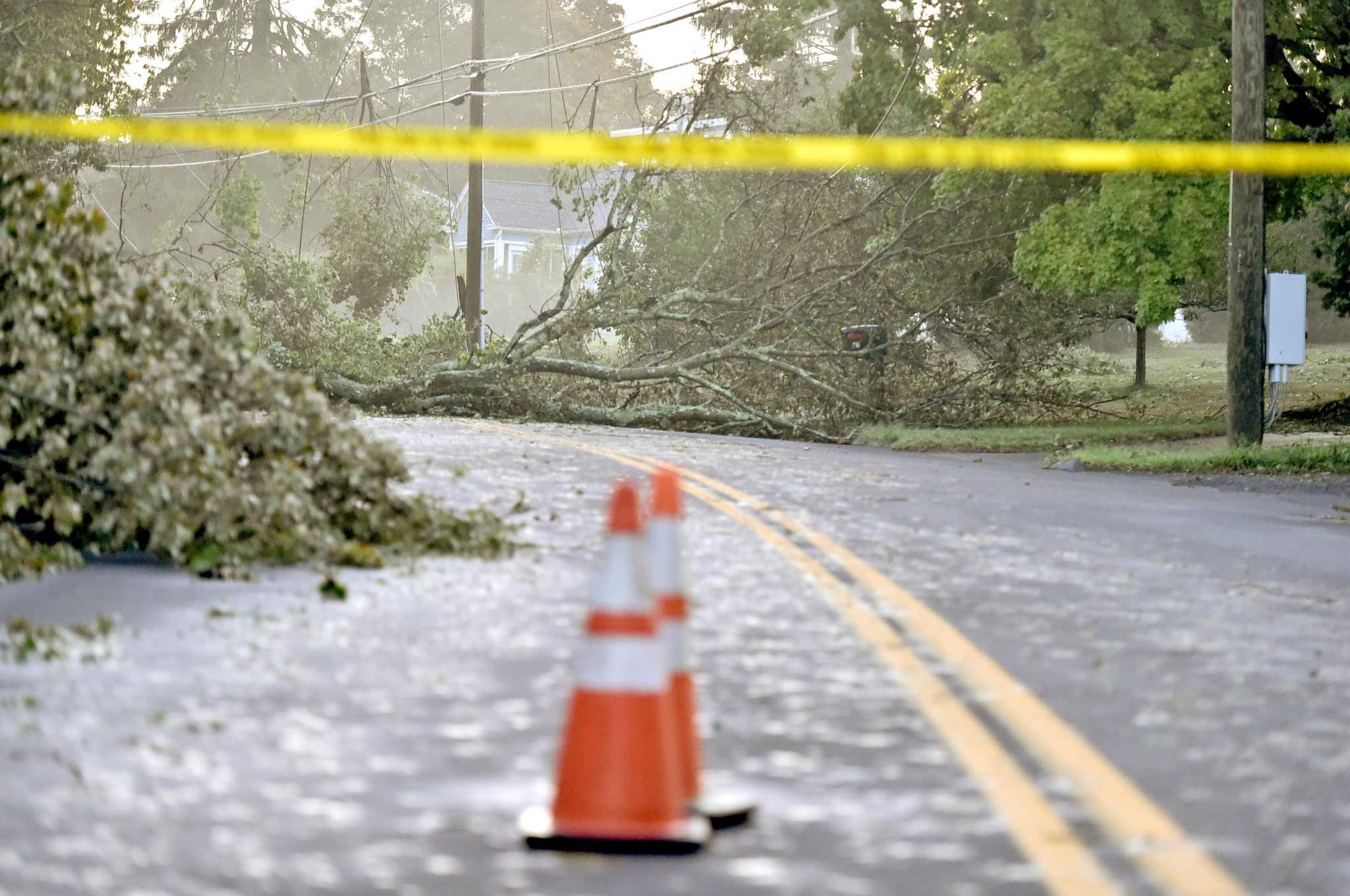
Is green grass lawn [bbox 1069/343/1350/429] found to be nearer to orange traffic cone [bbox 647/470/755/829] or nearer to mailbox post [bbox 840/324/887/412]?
mailbox post [bbox 840/324/887/412]

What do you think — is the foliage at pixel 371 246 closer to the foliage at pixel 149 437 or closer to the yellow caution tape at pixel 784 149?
the yellow caution tape at pixel 784 149

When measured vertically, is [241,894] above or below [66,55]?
below

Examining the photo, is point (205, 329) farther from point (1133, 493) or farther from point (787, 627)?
point (1133, 493)

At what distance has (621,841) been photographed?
14.4 ft

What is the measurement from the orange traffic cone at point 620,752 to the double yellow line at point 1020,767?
2.73 ft

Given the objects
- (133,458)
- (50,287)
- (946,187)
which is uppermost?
(946,187)

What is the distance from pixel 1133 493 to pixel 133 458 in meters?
8.68

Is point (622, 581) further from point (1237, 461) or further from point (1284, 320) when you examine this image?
point (1284, 320)

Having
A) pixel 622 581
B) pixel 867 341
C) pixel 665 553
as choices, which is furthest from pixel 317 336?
pixel 622 581

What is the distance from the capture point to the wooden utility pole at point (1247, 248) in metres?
18.8

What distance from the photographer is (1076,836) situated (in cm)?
455

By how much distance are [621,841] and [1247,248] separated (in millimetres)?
15772

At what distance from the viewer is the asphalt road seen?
14.1ft

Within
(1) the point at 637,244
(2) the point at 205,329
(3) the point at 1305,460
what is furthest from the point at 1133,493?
(1) the point at 637,244
